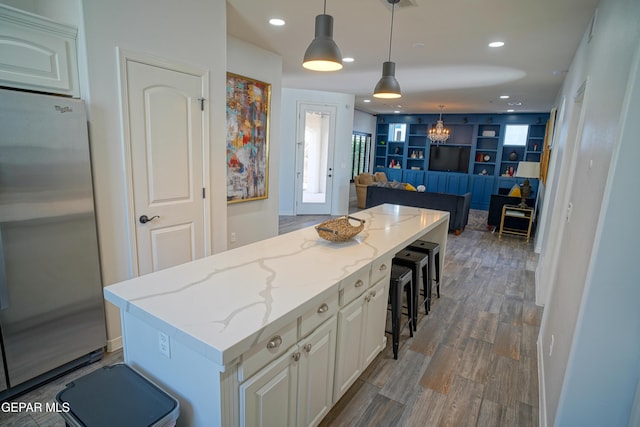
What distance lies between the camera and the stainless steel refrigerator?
5.82ft

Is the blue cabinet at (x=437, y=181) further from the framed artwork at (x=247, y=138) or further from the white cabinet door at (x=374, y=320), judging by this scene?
the white cabinet door at (x=374, y=320)

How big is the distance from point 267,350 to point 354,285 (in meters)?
0.70

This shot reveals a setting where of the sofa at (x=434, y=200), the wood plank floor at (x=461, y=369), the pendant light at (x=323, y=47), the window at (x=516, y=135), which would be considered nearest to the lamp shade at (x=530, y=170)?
the sofa at (x=434, y=200)

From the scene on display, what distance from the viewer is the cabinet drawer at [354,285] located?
167 cm

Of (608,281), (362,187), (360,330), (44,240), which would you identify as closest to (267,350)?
(360,330)

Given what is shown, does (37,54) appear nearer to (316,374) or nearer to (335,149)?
(316,374)

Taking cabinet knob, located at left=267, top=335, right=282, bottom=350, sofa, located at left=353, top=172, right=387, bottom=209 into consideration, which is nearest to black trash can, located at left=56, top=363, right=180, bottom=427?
cabinet knob, located at left=267, top=335, right=282, bottom=350

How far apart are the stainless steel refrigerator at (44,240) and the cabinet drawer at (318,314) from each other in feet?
5.28

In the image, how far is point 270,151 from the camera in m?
4.35

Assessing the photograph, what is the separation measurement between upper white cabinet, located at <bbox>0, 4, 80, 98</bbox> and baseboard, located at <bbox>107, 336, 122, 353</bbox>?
5.52 feet

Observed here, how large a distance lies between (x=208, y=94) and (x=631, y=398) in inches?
127

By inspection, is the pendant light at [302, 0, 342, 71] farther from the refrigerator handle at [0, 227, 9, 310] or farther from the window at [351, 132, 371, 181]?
the window at [351, 132, 371, 181]

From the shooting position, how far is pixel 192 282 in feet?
4.88

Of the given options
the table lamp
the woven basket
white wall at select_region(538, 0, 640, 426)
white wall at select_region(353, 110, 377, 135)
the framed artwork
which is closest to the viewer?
white wall at select_region(538, 0, 640, 426)
